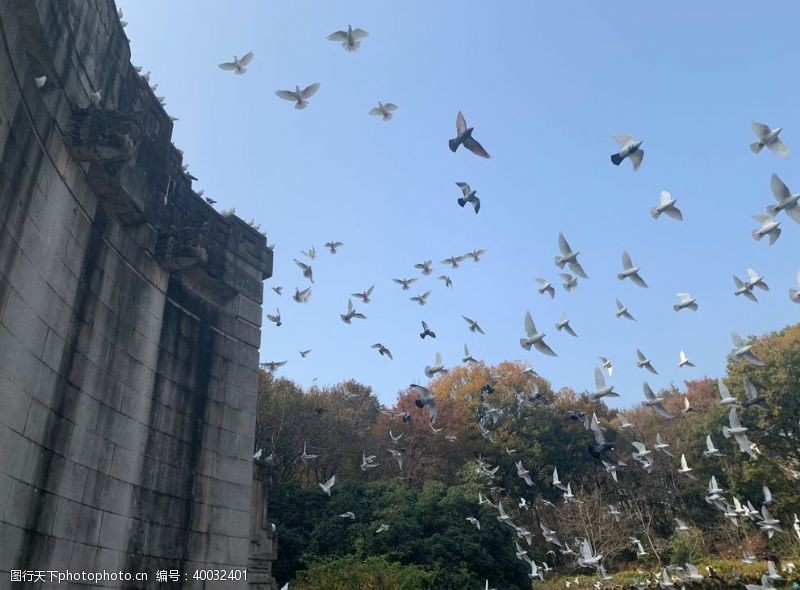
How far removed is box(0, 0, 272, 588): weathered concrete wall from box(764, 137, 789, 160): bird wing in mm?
5738

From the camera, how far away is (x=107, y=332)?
8.94 meters

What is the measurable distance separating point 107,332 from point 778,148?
37.3 ft

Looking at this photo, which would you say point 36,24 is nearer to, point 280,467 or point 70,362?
point 70,362

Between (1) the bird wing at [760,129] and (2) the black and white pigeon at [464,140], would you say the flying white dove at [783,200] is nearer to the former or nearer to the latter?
(1) the bird wing at [760,129]

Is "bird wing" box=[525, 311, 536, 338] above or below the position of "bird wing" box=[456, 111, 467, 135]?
below

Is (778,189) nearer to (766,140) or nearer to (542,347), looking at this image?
Result: (766,140)

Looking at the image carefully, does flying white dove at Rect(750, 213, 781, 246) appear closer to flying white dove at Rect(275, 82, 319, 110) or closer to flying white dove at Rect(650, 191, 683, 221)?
flying white dove at Rect(650, 191, 683, 221)

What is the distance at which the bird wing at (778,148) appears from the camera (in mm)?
10133

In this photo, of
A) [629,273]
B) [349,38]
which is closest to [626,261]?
[629,273]

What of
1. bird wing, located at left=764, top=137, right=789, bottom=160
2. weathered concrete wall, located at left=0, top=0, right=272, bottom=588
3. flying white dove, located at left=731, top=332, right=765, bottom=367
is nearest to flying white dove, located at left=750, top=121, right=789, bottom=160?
bird wing, located at left=764, top=137, right=789, bottom=160

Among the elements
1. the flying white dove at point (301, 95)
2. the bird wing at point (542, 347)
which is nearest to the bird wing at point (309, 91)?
the flying white dove at point (301, 95)

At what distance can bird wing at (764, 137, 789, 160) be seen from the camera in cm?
1013

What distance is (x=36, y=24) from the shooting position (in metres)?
7.30

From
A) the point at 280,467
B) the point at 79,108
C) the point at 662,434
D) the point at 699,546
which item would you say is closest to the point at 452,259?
the point at 79,108
